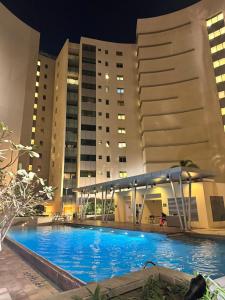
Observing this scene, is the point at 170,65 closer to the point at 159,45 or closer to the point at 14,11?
the point at 159,45

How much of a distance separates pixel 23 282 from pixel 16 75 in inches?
1700

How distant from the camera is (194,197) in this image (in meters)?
18.7

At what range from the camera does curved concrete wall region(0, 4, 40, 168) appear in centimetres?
3944

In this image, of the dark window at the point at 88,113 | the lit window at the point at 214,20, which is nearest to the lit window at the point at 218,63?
the lit window at the point at 214,20

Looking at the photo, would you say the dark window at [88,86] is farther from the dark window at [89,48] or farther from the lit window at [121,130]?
the lit window at [121,130]

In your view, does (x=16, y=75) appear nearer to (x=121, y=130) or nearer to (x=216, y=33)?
(x=121, y=130)

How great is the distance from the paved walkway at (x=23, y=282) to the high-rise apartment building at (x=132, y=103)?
27.0 m

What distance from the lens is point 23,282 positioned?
5.38m

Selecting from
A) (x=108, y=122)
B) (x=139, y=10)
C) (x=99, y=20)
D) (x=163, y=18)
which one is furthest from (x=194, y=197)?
(x=99, y=20)

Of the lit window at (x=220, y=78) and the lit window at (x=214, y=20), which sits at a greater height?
the lit window at (x=214, y=20)

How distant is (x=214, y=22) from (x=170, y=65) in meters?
10.2

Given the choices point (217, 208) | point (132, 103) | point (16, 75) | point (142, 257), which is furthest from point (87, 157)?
point (142, 257)

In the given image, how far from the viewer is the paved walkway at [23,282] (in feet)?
14.9

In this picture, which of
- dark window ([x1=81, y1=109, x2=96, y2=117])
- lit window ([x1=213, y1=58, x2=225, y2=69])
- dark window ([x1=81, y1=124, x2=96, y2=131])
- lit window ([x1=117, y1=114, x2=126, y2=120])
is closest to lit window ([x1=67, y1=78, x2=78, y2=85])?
dark window ([x1=81, y1=109, x2=96, y2=117])
